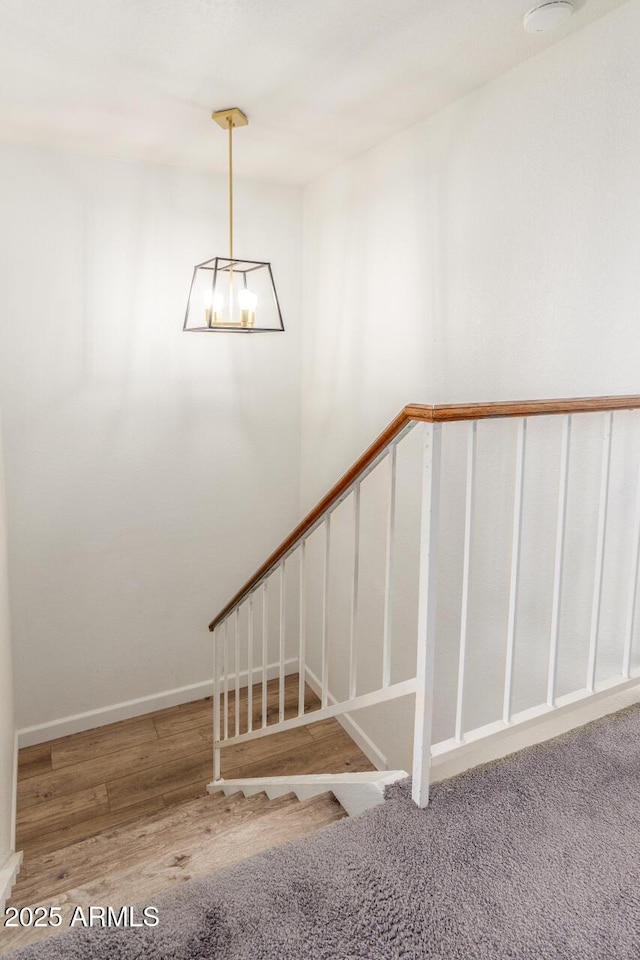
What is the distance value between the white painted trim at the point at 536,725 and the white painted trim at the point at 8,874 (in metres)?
1.45

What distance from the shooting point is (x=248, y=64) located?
7.40 feet

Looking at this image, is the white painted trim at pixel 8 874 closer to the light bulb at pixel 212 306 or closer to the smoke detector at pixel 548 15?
the light bulb at pixel 212 306

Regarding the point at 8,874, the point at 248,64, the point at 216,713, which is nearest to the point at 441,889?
the point at 8,874

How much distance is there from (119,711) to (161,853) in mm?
2140

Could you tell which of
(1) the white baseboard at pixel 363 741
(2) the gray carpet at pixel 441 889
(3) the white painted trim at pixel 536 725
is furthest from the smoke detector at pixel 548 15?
(1) the white baseboard at pixel 363 741

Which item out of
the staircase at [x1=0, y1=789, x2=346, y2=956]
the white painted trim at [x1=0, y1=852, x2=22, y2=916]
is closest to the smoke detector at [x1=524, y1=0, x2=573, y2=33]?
the staircase at [x1=0, y1=789, x2=346, y2=956]

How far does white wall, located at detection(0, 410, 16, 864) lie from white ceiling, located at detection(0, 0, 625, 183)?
1.76 meters

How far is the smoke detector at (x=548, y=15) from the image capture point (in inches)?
73.0

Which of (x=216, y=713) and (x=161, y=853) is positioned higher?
(x=161, y=853)

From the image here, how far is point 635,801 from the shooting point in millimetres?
1488

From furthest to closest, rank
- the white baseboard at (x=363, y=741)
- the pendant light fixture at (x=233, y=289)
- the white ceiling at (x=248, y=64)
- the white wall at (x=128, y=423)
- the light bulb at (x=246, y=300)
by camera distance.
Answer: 1. the white baseboard at (x=363, y=741)
2. the white wall at (x=128, y=423)
3. the pendant light fixture at (x=233, y=289)
4. the light bulb at (x=246, y=300)
5. the white ceiling at (x=248, y=64)

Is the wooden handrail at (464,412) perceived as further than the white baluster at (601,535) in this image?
No

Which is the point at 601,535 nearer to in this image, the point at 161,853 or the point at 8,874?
the point at 161,853

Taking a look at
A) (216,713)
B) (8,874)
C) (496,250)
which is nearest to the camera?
(8,874)
